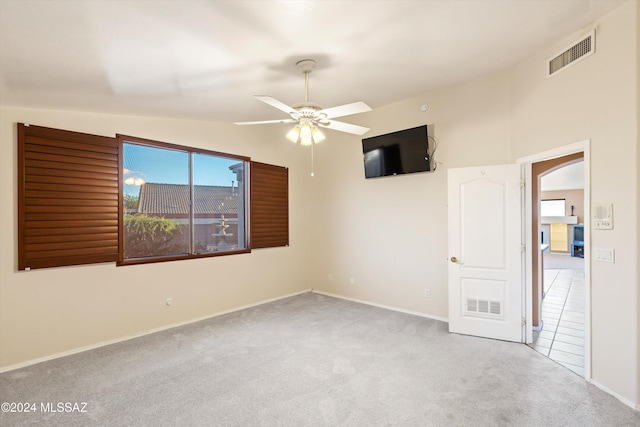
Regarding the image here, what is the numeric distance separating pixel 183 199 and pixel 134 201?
0.66 meters

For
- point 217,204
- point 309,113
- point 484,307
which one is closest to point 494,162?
point 484,307

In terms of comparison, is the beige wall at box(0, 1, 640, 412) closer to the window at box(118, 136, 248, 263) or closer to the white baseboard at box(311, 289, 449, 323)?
the white baseboard at box(311, 289, 449, 323)

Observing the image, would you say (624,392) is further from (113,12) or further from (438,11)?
(113,12)

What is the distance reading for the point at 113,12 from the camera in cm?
206

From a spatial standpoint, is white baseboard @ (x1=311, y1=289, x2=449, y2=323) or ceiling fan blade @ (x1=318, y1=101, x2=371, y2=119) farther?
white baseboard @ (x1=311, y1=289, x2=449, y2=323)

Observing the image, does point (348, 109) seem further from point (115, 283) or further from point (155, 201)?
point (115, 283)

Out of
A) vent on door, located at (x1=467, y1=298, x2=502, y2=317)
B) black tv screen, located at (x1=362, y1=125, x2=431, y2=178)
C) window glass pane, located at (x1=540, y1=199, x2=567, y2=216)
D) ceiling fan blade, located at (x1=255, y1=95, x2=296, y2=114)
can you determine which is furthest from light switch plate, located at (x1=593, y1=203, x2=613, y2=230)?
window glass pane, located at (x1=540, y1=199, x2=567, y2=216)

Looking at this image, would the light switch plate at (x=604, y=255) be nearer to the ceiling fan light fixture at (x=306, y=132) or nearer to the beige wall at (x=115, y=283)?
the ceiling fan light fixture at (x=306, y=132)

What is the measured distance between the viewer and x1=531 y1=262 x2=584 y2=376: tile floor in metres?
3.37

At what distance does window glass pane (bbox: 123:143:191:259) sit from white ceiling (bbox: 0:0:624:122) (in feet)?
2.45

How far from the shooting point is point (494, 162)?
405 cm

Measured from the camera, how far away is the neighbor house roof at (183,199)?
4.26 meters

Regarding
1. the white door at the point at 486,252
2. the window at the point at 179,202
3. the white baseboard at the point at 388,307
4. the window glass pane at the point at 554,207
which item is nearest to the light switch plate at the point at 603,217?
the white door at the point at 486,252

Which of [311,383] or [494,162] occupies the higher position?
[494,162]
